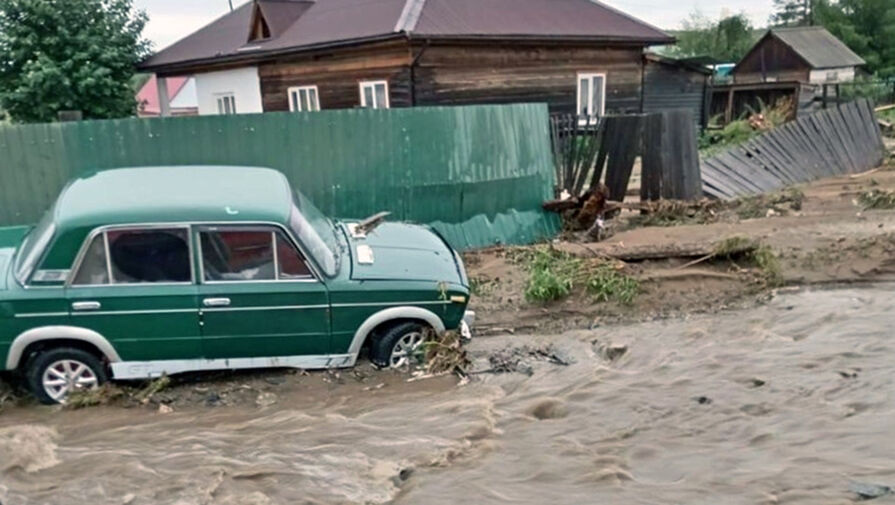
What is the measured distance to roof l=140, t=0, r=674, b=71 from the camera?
16.0 m

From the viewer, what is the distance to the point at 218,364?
5.32m

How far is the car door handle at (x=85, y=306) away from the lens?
4.98m

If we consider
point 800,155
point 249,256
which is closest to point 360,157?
point 249,256

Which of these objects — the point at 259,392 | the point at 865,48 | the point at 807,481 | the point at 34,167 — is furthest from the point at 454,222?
the point at 865,48

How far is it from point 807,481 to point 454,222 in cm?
538

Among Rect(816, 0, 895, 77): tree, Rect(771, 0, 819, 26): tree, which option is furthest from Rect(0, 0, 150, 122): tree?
Rect(771, 0, 819, 26): tree

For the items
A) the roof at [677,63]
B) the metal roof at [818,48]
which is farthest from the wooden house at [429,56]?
the metal roof at [818,48]

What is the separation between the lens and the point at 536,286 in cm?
700

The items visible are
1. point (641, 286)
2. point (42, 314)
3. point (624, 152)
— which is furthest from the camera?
point (624, 152)

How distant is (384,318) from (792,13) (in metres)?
74.8

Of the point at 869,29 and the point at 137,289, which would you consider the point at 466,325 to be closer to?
the point at 137,289

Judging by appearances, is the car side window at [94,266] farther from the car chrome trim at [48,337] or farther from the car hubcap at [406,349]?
Result: the car hubcap at [406,349]

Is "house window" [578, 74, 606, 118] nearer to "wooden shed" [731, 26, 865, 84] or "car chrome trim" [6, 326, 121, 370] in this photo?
"car chrome trim" [6, 326, 121, 370]

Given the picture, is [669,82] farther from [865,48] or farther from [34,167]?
[865,48]
